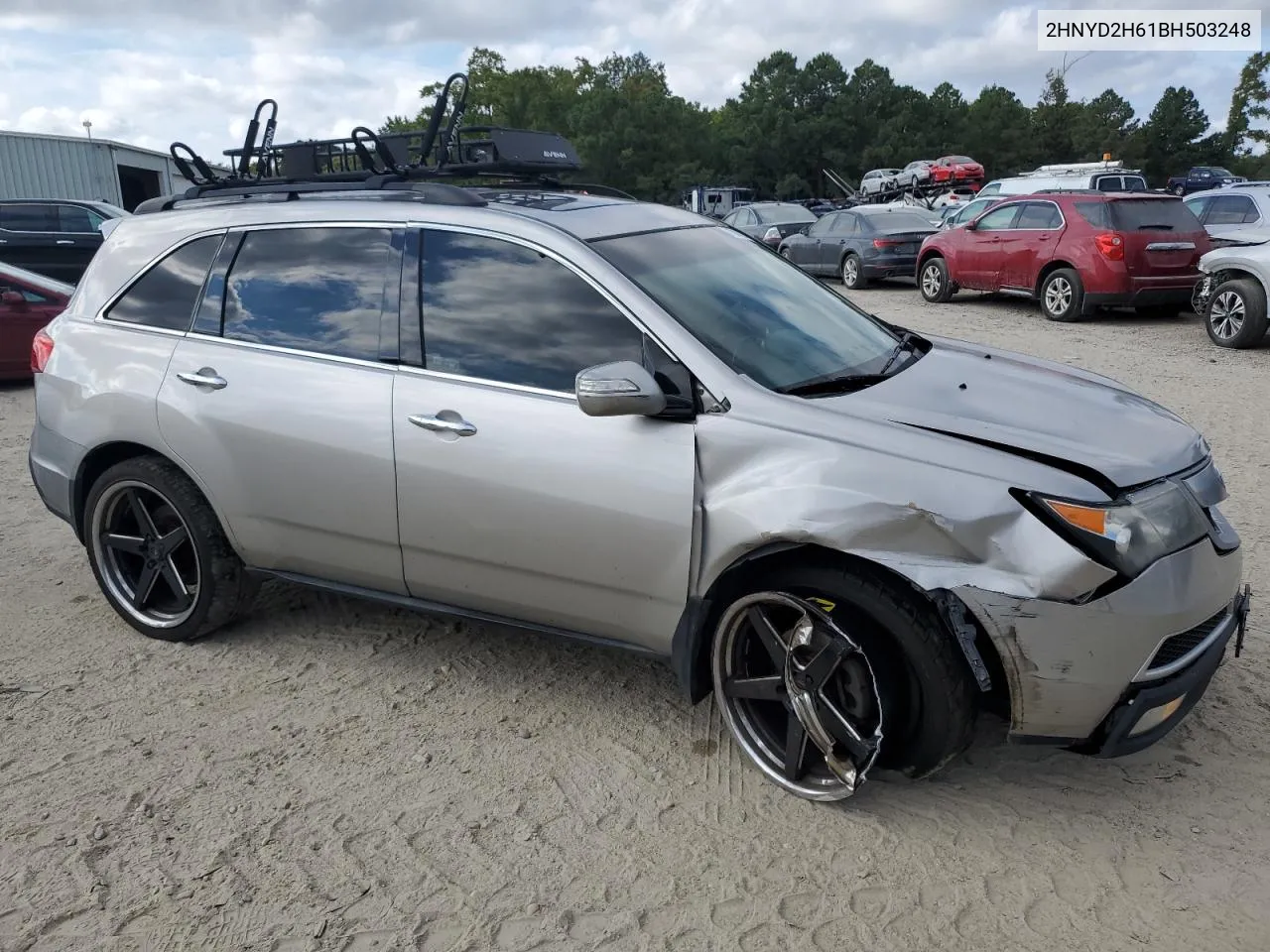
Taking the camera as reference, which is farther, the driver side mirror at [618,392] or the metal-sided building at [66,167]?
the metal-sided building at [66,167]

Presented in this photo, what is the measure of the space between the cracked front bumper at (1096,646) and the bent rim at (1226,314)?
30.4 feet

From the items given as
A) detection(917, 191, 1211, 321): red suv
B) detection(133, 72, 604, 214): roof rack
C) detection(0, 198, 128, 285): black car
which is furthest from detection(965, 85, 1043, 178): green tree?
detection(133, 72, 604, 214): roof rack

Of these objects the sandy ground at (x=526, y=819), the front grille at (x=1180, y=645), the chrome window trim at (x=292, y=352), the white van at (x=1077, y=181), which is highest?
the white van at (x=1077, y=181)

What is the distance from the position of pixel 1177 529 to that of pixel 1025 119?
76.9 metres

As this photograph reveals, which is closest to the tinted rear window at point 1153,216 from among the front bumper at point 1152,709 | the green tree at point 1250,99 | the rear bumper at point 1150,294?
the rear bumper at point 1150,294

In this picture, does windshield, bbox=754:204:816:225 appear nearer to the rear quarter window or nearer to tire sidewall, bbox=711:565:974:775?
the rear quarter window

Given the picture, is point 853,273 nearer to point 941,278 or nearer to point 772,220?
point 941,278

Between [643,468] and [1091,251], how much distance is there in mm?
11215

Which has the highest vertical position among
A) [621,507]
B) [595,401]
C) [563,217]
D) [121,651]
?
[563,217]

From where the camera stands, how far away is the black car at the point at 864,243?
1653 cm

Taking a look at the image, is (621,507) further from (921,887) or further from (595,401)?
(921,887)

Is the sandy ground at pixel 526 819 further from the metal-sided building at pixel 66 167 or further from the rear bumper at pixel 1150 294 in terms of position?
the metal-sided building at pixel 66 167

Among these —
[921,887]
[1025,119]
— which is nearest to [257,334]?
[921,887]

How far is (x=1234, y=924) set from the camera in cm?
252
